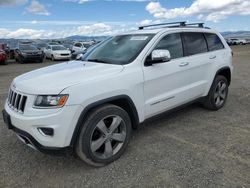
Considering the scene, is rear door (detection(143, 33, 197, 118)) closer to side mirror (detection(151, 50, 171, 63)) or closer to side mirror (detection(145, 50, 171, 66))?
side mirror (detection(145, 50, 171, 66))

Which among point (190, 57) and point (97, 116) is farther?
point (190, 57)

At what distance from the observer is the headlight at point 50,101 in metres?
2.98

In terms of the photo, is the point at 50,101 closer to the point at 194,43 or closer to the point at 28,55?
the point at 194,43

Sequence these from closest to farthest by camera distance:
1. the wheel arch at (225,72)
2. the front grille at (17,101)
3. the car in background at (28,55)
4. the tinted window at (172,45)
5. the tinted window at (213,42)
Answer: the front grille at (17,101) → the tinted window at (172,45) → the tinted window at (213,42) → the wheel arch at (225,72) → the car in background at (28,55)

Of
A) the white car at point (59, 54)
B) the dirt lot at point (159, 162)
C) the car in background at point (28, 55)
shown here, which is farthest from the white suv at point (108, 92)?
the white car at point (59, 54)

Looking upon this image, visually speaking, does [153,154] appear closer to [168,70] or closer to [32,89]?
[168,70]

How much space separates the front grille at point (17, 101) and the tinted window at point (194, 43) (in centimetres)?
285

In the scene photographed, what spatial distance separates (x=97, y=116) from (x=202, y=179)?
1445 mm

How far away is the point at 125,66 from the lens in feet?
12.1

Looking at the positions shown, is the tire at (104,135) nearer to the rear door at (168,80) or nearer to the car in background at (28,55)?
the rear door at (168,80)

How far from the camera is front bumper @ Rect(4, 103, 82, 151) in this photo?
9.70 ft

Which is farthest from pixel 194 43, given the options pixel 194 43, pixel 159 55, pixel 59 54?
pixel 59 54

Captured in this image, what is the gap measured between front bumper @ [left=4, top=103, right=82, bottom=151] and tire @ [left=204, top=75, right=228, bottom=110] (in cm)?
327

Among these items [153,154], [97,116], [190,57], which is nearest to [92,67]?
[97,116]
